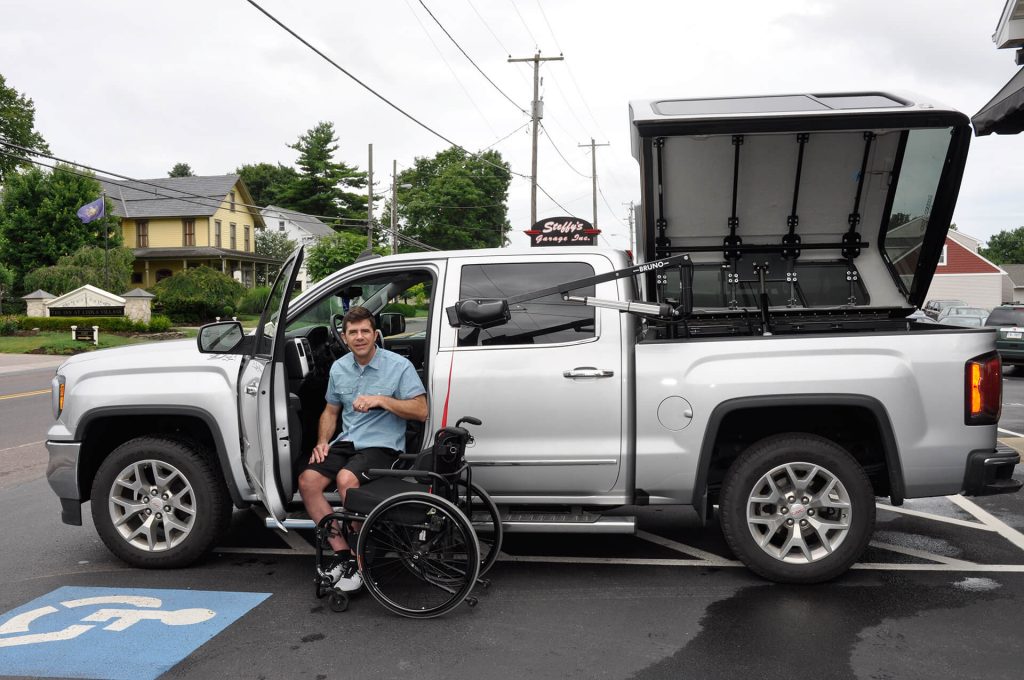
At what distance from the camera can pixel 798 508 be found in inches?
179

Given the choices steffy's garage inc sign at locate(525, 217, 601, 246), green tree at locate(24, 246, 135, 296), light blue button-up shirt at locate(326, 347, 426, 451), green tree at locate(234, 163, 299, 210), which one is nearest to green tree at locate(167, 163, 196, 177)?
green tree at locate(234, 163, 299, 210)

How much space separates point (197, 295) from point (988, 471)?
41.9 m

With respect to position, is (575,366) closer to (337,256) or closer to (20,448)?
(20,448)

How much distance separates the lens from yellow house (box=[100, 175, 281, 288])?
171 ft

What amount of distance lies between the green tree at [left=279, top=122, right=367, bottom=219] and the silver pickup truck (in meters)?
73.8

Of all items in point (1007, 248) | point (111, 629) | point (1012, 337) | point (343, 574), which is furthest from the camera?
point (1007, 248)

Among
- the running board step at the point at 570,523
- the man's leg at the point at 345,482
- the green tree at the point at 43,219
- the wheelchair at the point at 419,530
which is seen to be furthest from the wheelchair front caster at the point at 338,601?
the green tree at the point at 43,219

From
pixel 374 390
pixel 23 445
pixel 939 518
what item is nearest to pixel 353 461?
pixel 374 390

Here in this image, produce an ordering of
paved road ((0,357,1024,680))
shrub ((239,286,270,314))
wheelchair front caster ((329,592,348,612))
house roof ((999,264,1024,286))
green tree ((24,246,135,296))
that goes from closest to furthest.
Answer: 1. paved road ((0,357,1024,680))
2. wheelchair front caster ((329,592,348,612))
3. green tree ((24,246,135,296))
4. shrub ((239,286,270,314))
5. house roof ((999,264,1024,286))

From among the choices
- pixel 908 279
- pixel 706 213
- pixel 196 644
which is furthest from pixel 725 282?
pixel 196 644

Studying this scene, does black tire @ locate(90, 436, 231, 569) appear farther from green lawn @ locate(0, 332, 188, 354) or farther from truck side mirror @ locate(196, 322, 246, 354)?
green lawn @ locate(0, 332, 188, 354)

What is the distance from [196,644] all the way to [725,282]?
13.6 feet

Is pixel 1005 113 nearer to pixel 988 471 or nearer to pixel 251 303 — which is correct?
pixel 988 471

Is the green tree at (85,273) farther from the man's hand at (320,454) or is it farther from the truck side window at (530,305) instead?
the truck side window at (530,305)
